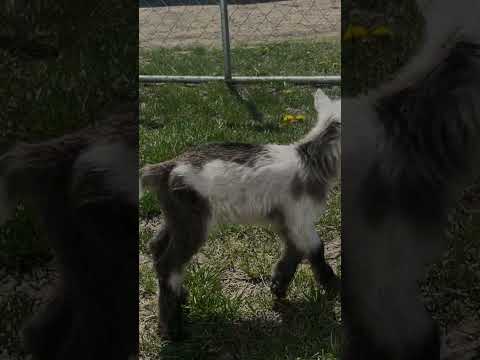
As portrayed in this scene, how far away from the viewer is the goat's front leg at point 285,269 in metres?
2.99

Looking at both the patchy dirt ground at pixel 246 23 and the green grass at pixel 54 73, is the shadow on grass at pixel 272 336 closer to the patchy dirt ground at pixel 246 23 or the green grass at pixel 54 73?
the green grass at pixel 54 73

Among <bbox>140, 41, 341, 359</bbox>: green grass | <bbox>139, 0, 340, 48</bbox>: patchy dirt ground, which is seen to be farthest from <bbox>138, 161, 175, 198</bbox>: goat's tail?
<bbox>139, 0, 340, 48</bbox>: patchy dirt ground

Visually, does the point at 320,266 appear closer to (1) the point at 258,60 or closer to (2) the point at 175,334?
(2) the point at 175,334

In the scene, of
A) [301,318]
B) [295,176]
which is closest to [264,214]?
[295,176]

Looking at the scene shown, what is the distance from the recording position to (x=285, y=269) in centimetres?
304

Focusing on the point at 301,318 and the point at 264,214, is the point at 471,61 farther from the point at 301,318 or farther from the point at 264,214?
the point at 301,318

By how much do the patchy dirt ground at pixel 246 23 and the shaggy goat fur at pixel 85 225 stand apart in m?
7.40

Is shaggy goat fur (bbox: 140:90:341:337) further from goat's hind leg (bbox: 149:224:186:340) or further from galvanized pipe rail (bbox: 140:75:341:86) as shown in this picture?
galvanized pipe rail (bbox: 140:75:341:86)

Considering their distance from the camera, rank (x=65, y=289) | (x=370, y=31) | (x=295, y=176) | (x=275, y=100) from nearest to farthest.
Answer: (x=370, y=31) → (x=65, y=289) → (x=295, y=176) → (x=275, y=100)

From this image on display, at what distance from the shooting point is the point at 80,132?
2.11m

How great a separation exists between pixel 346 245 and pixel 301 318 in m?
1.00

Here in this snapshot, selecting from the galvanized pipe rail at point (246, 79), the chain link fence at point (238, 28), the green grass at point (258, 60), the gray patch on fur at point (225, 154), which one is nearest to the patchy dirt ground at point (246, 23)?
the chain link fence at point (238, 28)

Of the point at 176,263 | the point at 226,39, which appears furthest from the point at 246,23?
the point at 176,263

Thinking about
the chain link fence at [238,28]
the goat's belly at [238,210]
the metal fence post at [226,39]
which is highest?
the chain link fence at [238,28]
